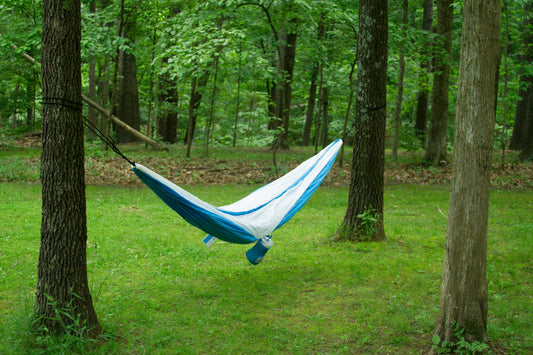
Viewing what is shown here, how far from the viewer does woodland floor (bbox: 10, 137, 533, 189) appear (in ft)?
28.1

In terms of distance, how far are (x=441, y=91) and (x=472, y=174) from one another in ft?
23.3

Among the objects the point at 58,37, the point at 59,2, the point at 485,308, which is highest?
the point at 59,2

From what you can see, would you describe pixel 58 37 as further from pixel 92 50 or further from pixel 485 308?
pixel 92 50

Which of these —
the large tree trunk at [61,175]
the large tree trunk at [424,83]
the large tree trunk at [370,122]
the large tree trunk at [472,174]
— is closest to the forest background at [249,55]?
the large tree trunk at [424,83]

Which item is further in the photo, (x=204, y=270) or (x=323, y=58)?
(x=323, y=58)

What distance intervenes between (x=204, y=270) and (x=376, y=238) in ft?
5.82

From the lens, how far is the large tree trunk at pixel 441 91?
865 centimetres

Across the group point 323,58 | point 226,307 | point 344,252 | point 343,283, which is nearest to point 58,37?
point 226,307

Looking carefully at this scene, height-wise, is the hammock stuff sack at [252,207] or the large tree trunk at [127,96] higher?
the large tree trunk at [127,96]

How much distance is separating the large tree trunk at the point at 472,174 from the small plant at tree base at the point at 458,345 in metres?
0.02

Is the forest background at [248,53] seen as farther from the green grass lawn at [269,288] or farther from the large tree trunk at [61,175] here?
the large tree trunk at [61,175]

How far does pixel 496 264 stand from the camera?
3945mm

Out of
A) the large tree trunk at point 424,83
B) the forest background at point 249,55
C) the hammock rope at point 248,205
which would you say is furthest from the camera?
the large tree trunk at point 424,83

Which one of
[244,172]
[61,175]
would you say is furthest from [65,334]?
[244,172]
